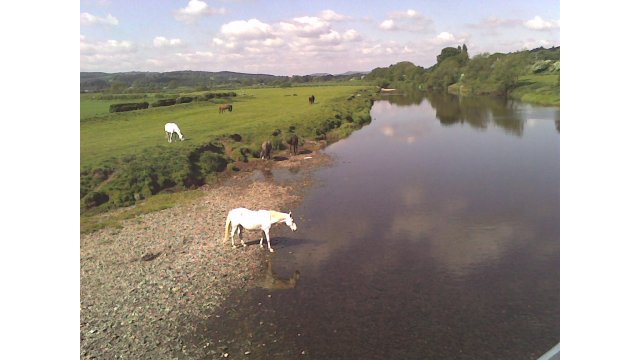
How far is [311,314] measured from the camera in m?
8.15

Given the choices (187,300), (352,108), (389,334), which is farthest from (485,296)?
(352,108)

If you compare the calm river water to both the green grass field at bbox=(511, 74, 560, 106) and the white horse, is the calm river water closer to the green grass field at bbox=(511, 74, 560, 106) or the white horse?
the white horse

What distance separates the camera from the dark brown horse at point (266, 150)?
20688mm

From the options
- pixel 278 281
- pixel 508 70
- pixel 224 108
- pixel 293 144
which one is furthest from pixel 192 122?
pixel 508 70

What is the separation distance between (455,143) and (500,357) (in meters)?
20.5

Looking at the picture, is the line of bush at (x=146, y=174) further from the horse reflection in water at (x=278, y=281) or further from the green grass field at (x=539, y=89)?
the green grass field at (x=539, y=89)

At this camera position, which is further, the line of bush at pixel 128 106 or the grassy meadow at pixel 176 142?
the line of bush at pixel 128 106

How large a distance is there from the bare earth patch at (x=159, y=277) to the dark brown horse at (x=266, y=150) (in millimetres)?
6277

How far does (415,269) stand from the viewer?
9812 mm

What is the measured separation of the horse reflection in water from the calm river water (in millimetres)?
129

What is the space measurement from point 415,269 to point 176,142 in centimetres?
1356

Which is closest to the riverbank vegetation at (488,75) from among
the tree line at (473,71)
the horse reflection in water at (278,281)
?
the tree line at (473,71)

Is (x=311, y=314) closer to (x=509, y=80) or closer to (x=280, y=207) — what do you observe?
(x=280, y=207)

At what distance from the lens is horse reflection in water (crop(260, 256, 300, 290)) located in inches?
361
